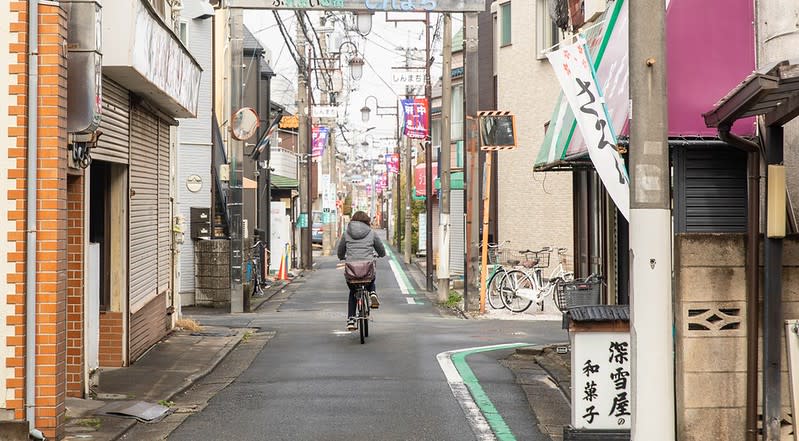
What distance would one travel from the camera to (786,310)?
7102mm

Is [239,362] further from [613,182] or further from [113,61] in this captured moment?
[613,182]

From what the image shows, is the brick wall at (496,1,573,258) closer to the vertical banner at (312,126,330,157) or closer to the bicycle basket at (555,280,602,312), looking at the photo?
the bicycle basket at (555,280,602,312)

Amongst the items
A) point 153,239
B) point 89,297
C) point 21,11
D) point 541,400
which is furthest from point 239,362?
point 21,11

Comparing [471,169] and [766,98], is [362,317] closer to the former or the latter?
[471,169]

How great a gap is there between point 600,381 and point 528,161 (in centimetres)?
2280

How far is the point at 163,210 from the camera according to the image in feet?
48.3

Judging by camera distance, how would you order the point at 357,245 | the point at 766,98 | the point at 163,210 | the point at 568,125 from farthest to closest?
1. the point at 357,245
2. the point at 163,210
3. the point at 568,125
4. the point at 766,98

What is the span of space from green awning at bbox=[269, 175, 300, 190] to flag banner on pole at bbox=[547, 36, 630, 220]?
34.7 metres

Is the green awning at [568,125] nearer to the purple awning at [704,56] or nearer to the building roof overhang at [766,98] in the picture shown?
the purple awning at [704,56]

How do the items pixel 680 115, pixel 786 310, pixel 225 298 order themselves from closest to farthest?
pixel 786 310 < pixel 680 115 < pixel 225 298

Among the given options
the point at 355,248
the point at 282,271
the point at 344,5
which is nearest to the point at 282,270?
the point at 282,271

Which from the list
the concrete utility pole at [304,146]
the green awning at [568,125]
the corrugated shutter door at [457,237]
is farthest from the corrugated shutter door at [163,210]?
the concrete utility pole at [304,146]

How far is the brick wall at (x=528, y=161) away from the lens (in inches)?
1132

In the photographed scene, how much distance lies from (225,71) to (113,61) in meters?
18.8
